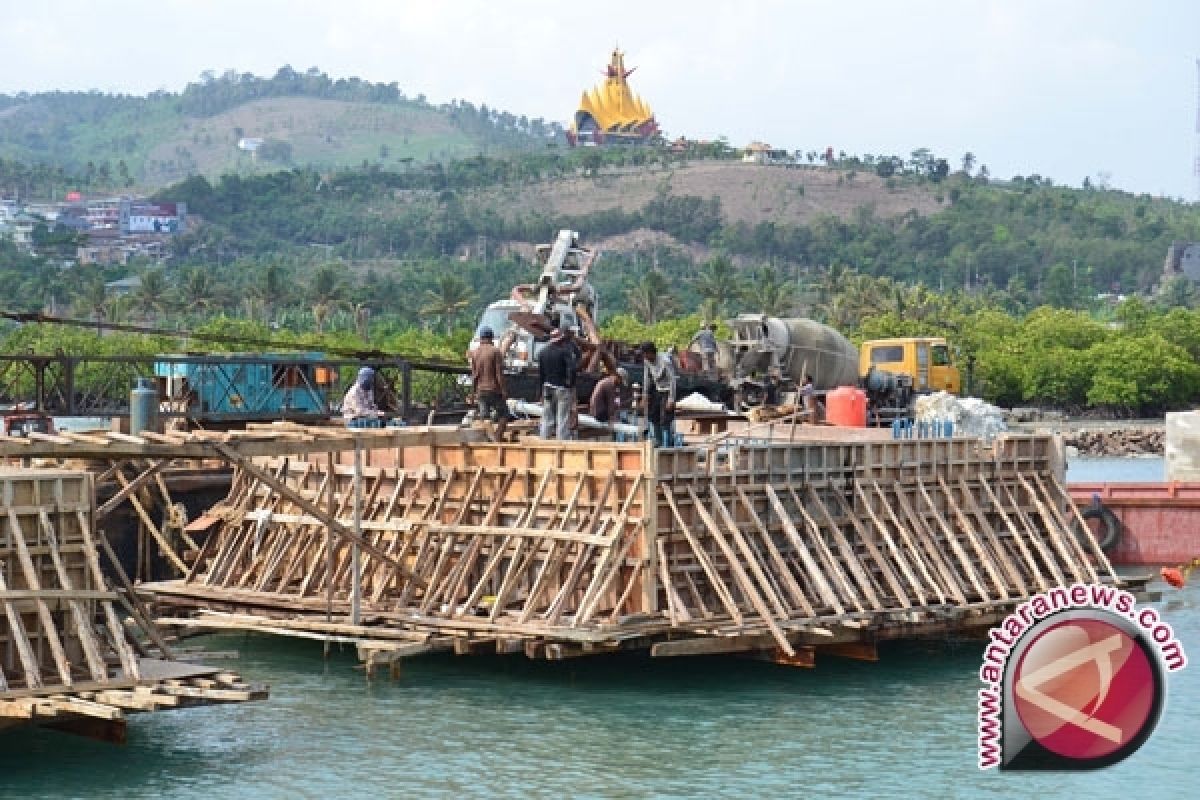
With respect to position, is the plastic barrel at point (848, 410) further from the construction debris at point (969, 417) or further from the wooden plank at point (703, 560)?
the wooden plank at point (703, 560)

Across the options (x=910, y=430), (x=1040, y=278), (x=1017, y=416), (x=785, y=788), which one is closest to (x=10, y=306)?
(x=1017, y=416)

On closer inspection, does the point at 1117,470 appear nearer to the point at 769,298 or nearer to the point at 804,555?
the point at 769,298

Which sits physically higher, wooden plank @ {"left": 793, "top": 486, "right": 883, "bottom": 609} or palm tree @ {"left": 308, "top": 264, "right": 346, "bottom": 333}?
palm tree @ {"left": 308, "top": 264, "right": 346, "bottom": 333}

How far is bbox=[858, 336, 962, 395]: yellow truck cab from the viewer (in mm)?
50125

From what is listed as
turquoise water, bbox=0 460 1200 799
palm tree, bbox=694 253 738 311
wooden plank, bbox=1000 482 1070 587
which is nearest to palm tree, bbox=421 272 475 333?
palm tree, bbox=694 253 738 311

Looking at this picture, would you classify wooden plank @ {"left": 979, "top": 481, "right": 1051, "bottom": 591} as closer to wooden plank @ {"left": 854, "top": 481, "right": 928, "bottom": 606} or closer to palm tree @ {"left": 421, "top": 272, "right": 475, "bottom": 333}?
wooden plank @ {"left": 854, "top": 481, "right": 928, "bottom": 606}

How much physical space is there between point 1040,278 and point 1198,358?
77.4 m

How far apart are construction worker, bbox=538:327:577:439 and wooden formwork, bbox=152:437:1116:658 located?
2.97 feet

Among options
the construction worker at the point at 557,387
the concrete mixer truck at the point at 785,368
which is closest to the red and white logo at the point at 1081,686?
the construction worker at the point at 557,387

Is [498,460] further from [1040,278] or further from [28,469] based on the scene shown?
[1040,278]

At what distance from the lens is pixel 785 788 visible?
78.0 feet

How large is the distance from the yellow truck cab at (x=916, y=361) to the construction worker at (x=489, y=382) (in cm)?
1969

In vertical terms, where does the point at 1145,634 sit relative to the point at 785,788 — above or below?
above

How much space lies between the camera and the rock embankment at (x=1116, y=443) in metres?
90.2
